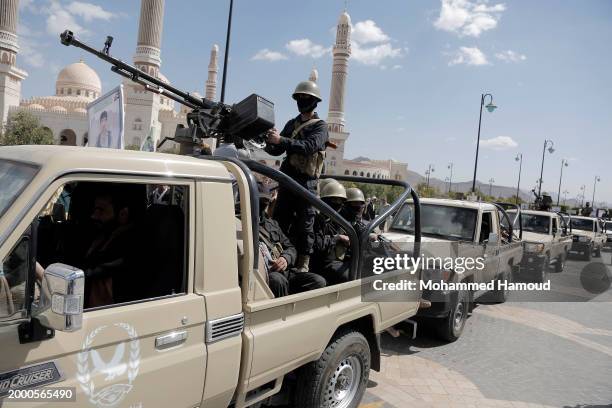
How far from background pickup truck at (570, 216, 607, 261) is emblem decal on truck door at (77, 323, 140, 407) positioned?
18614 millimetres

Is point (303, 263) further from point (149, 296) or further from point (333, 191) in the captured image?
point (149, 296)

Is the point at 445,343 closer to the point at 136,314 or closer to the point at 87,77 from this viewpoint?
the point at 136,314

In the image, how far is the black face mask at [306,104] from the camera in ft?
14.1

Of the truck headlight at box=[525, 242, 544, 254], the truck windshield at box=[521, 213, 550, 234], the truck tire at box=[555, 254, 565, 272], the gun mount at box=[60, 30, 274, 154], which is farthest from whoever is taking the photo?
the truck tire at box=[555, 254, 565, 272]

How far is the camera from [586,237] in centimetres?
1772

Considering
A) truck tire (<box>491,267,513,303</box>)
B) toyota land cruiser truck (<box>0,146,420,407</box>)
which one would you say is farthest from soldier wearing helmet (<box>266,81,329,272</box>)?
truck tire (<box>491,267,513,303</box>)

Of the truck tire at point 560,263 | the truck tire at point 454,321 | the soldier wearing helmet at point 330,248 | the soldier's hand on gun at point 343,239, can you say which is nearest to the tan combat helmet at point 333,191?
the soldier wearing helmet at point 330,248

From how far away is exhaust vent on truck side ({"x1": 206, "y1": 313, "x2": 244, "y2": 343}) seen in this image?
2.45 meters

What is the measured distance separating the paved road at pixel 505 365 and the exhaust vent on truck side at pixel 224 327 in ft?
7.72

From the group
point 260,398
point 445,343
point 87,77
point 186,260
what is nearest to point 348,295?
point 260,398

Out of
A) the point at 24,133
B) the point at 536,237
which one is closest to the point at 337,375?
the point at 536,237

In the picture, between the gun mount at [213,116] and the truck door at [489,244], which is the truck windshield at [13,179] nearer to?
the gun mount at [213,116]

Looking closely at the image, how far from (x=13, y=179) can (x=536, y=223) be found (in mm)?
13538

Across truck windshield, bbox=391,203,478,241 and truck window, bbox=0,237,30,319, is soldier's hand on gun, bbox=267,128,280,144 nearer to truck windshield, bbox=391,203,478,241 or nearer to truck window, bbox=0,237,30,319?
truck window, bbox=0,237,30,319
